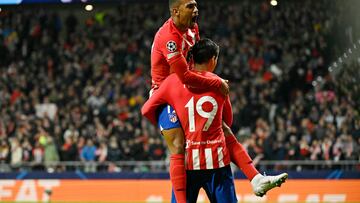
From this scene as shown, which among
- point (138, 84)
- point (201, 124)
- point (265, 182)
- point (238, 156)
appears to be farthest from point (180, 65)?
point (138, 84)

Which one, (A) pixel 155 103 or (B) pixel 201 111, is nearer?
(B) pixel 201 111

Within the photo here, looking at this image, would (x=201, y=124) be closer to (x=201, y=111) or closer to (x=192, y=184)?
(x=201, y=111)

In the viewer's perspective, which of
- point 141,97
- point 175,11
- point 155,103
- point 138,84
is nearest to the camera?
point 155,103

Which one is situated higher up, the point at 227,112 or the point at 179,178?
the point at 227,112

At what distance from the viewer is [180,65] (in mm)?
6211

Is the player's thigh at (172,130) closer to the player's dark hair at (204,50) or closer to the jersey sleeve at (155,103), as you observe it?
the jersey sleeve at (155,103)

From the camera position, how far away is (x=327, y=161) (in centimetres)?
1700

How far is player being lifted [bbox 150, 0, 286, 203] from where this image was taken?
611 cm

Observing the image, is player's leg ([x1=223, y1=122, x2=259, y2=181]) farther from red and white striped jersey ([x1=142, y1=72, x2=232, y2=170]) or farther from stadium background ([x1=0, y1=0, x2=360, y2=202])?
stadium background ([x1=0, y1=0, x2=360, y2=202])

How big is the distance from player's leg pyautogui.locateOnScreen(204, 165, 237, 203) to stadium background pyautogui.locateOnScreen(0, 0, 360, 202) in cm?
996

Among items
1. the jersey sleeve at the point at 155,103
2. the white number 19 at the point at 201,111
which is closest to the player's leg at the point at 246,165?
the white number 19 at the point at 201,111

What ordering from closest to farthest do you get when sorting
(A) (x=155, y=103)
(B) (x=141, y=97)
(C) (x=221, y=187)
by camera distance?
(C) (x=221, y=187) < (A) (x=155, y=103) < (B) (x=141, y=97)

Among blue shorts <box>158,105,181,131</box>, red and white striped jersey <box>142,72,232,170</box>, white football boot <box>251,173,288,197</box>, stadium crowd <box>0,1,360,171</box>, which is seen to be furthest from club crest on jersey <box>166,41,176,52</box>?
stadium crowd <box>0,1,360,171</box>

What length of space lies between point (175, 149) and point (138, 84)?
1621 cm
